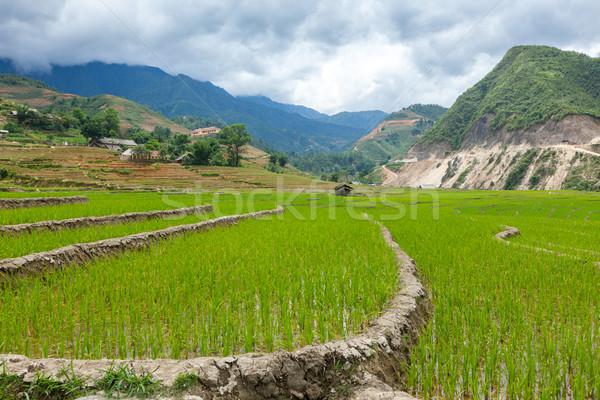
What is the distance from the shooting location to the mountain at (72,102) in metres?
138

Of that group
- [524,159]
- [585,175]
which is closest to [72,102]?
[524,159]

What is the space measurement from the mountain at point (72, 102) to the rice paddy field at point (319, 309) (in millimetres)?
146882

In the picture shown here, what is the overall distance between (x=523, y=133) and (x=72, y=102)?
191m

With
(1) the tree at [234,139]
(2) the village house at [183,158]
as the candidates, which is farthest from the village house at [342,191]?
(2) the village house at [183,158]

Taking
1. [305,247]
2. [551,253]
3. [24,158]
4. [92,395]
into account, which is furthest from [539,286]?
[24,158]

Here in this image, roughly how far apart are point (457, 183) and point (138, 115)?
156204 millimetres

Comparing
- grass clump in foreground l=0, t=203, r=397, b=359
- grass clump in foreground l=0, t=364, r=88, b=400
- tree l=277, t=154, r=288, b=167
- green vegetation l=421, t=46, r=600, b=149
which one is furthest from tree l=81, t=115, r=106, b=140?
green vegetation l=421, t=46, r=600, b=149

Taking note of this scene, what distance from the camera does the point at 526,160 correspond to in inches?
2778

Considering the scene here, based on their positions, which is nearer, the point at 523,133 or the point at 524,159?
the point at 524,159

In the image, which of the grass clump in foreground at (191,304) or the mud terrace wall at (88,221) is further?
the mud terrace wall at (88,221)

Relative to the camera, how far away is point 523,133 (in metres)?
80.2

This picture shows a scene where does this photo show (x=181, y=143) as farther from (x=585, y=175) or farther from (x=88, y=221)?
(x=585, y=175)

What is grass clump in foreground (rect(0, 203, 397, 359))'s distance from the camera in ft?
7.98

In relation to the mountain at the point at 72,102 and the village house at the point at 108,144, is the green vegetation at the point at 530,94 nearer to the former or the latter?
the village house at the point at 108,144
